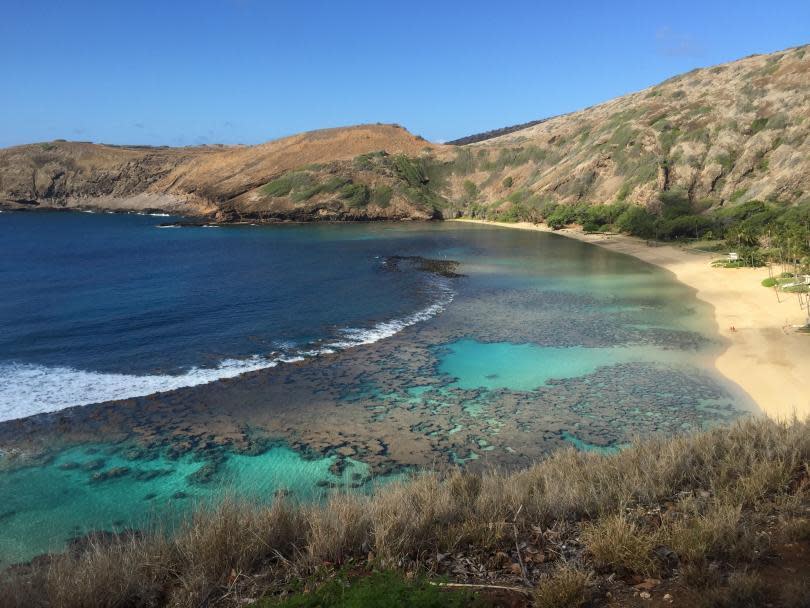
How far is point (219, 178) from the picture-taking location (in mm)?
111750

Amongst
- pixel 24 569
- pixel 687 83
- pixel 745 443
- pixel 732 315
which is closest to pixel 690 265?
pixel 732 315

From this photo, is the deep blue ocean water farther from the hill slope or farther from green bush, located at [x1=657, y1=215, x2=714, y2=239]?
the hill slope

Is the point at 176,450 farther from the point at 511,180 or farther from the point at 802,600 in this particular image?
the point at 511,180

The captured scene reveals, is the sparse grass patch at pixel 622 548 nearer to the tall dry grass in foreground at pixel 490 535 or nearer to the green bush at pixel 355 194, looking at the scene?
the tall dry grass in foreground at pixel 490 535

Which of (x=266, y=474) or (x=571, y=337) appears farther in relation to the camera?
(x=571, y=337)

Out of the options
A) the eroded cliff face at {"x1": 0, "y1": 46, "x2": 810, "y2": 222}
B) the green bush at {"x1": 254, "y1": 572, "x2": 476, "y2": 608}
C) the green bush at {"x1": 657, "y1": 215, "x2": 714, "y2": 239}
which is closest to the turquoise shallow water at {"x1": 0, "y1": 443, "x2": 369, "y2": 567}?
the green bush at {"x1": 254, "y1": 572, "x2": 476, "y2": 608}

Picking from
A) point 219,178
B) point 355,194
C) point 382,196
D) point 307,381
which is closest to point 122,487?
point 307,381

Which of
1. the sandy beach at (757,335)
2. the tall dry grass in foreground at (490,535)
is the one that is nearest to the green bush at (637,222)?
the sandy beach at (757,335)

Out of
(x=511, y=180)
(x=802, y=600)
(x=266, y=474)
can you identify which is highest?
(x=511, y=180)

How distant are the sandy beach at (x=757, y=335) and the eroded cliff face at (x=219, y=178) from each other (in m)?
61.8

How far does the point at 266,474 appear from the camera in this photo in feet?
45.7

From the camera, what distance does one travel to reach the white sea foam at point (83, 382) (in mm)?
17984

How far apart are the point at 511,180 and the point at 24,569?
9843 cm

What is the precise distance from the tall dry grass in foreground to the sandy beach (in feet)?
19.5
